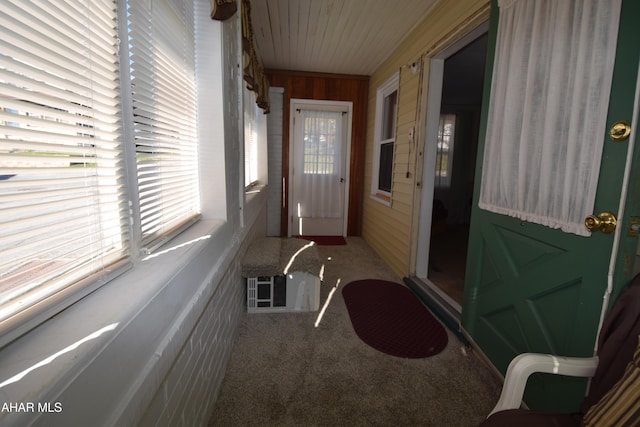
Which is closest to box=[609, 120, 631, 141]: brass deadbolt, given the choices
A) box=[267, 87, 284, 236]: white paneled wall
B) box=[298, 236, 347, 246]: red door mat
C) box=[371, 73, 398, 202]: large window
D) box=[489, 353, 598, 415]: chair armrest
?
box=[489, 353, 598, 415]: chair armrest

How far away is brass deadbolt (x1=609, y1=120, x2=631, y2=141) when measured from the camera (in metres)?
1.07

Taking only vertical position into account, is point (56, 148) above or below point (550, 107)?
below

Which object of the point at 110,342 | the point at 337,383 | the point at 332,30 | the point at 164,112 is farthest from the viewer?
the point at 332,30

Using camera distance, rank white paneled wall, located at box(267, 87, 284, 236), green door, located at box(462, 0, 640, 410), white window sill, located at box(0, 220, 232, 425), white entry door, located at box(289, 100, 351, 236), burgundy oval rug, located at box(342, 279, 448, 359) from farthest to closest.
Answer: white entry door, located at box(289, 100, 351, 236), white paneled wall, located at box(267, 87, 284, 236), burgundy oval rug, located at box(342, 279, 448, 359), green door, located at box(462, 0, 640, 410), white window sill, located at box(0, 220, 232, 425)

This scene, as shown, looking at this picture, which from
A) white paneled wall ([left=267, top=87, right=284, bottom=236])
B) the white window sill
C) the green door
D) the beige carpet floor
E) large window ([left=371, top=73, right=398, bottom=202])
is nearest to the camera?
the white window sill

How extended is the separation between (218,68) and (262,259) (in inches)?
53.6

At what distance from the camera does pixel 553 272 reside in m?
1.36

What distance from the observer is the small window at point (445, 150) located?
18.7 feet

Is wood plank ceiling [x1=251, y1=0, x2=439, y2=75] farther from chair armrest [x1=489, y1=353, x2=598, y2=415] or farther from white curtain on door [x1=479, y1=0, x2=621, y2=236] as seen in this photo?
chair armrest [x1=489, y1=353, x2=598, y2=415]

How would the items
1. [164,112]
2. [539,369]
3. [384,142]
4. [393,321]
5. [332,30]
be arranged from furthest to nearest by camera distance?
1. [384,142]
2. [332,30]
3. [393,321]
4. [164,112]
5. [539,369]

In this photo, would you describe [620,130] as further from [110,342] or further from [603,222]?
[110,342]

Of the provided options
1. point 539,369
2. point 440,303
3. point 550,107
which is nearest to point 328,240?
point 440,303

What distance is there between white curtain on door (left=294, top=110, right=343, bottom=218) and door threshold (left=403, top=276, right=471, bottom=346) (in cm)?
214

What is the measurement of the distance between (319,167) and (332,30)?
2034mm
